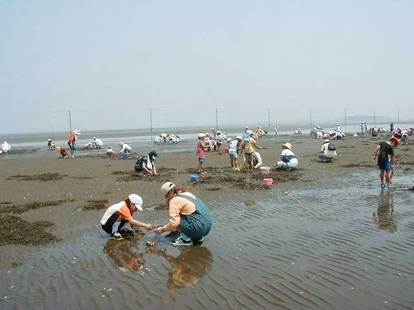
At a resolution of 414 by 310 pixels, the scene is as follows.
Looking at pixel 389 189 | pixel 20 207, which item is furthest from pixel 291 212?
pixel 20 207

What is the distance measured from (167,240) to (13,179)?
15.6 metres

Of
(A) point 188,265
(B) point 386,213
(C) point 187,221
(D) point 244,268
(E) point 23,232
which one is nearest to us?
(D) point 244,268

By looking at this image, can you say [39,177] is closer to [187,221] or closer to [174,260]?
[187,221]

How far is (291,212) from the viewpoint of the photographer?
12586 millimetres

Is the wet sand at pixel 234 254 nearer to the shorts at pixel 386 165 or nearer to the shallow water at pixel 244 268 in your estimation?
the shallow water at pixel 244 268

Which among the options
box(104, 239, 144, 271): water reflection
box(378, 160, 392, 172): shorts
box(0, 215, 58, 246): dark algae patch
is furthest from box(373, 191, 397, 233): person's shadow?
box(0, 215, 58, 246): dark algae patch

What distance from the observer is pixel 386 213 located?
12.0m

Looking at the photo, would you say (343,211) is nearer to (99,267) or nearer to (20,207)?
(99,267)

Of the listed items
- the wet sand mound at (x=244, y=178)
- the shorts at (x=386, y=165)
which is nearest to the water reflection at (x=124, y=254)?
the wet sand mound at (x=244, y=178)

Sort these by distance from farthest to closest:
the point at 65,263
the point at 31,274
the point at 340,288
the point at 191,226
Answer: the point at 191,226
the point at 65,263
the point at 31,274
the point at 340,288

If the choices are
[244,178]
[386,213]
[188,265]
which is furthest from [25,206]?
[386,213]

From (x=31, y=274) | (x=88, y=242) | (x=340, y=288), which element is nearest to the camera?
(x=340, y=288)

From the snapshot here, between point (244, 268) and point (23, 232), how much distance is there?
231 inches

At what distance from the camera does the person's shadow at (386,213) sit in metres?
10.6
